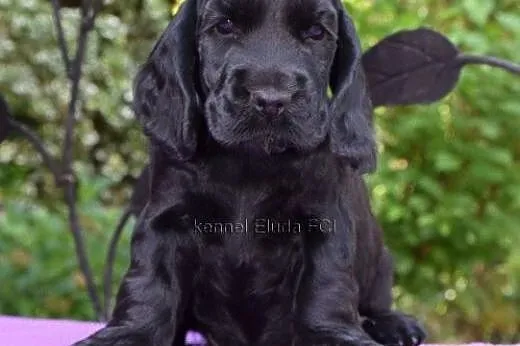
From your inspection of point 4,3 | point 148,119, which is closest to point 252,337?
point 148,119

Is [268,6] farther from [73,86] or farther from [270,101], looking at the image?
[73,86]

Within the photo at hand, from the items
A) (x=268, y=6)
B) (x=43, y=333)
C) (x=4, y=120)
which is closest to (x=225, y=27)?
(x=268, y=6)

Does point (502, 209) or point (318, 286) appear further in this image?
point (502, 209)

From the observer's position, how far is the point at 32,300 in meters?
3.62

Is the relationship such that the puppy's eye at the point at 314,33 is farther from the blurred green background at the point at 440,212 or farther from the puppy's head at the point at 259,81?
the blurred green background at the point at 440,212

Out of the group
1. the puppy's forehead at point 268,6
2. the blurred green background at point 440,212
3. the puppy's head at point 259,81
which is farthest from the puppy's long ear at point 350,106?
the blurred green background at point 440,212

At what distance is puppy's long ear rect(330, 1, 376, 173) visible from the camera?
159 centimetres

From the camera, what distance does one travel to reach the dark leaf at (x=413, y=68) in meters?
2.29

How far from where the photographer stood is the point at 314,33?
1.56 metres

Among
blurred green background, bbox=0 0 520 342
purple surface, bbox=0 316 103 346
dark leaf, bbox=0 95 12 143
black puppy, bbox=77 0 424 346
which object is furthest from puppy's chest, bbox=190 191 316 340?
blurred green background, bbox=0 0 520 342

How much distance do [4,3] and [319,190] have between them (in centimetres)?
337

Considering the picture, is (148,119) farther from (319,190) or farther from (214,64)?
(319,190)

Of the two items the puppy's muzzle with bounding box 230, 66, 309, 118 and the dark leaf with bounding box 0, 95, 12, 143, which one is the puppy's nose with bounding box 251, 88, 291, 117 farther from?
the dark leaf with bounding box 0, 95, 12, 143

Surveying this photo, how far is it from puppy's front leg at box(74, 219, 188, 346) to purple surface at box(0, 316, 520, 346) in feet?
0.70
